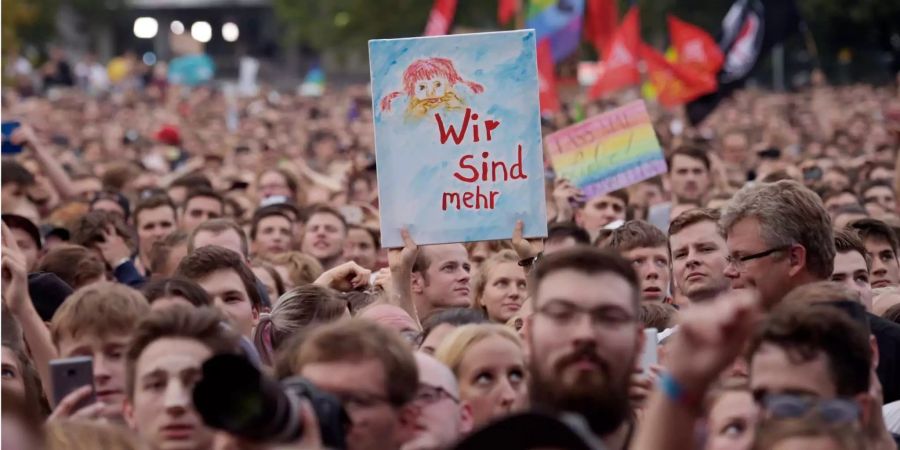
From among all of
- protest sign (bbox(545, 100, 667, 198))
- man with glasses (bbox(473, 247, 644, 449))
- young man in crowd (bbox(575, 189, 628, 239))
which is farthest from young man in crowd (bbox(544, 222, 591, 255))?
man with glasses (bbox(473, 247, 644, 449))

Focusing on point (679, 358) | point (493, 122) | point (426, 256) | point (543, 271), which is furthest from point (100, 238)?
point (679, 358)

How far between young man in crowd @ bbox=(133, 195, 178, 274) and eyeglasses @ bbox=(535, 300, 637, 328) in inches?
302

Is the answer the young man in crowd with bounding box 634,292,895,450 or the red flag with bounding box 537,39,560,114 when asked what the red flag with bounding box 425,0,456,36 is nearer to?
the red flag with bounding box 537,39,560,114

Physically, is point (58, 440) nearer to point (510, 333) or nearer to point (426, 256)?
point (510, 333)

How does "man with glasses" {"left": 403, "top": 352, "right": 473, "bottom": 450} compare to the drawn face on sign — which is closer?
"man with glasses" {"left": 403, "top": 352, "right": 473, "bottom": 450}

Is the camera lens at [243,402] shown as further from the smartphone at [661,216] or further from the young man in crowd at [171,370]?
the smartphone at [661,216]

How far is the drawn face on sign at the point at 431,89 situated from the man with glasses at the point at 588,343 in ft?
10.1

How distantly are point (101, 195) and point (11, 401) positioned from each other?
9.26 meters

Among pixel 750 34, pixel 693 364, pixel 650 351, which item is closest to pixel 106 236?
pixel 650 351

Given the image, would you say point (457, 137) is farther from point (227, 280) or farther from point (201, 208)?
point (201, 208)

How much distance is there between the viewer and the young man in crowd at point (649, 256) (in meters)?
9.68

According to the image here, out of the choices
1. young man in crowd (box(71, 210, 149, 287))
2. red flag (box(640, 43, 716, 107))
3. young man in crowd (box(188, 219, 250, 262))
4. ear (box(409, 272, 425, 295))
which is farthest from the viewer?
red flag (box(640, 43, 716, 107))

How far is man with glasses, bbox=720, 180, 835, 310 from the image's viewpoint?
7332 mm

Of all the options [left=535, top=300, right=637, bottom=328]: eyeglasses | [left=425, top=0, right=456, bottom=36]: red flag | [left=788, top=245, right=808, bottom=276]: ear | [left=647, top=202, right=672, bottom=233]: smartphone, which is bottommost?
[left=647, top=202, right=672, bottom=233]: smartphone
